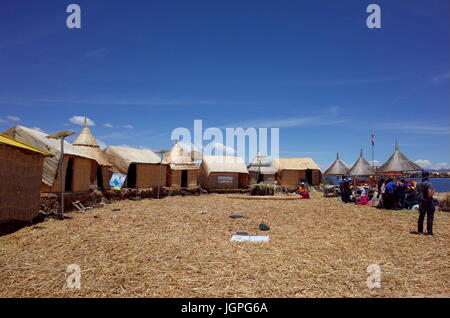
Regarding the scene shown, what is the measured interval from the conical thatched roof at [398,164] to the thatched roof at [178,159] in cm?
1418

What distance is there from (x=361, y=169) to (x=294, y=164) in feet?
31.6

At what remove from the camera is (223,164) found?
27672 mm

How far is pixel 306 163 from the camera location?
3206 cm

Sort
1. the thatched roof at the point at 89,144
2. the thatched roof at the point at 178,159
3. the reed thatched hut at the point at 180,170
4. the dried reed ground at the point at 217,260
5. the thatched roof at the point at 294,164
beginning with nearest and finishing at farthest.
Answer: the dried reed ground at the point at 217,260 → the thatched roof at the point at 89,144 → the reed thatched hut at the point at 180,170 → the thatched roof at the point at 178,159 → the thatched roof at the point at 294,164

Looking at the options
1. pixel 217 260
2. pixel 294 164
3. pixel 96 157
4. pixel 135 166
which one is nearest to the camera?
pixel 217 260

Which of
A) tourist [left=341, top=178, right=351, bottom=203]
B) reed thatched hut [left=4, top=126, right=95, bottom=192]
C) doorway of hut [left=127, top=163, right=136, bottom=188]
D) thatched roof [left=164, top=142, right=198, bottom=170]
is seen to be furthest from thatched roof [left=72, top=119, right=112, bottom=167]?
tourist [left=341, top=178, right=351, bottom=203]

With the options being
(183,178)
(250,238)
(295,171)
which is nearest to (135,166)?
(183,178)

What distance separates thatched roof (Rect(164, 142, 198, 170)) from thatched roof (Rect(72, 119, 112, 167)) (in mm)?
5491

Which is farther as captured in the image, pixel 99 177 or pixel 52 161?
pixel 99 177

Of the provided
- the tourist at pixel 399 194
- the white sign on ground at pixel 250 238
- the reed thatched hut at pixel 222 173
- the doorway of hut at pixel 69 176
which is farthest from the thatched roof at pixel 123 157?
the tourist at pixel 399 194

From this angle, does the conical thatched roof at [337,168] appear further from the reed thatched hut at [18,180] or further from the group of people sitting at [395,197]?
the reed thatched hut at [18,180]

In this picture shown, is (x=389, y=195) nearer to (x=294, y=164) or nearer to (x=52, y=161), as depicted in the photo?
(x=52, y=161)

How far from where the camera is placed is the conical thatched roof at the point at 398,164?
17719mm

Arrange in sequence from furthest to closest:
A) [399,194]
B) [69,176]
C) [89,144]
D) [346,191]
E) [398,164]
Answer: [89,144], [398,164], [346,191], [399,194], [69,176]
